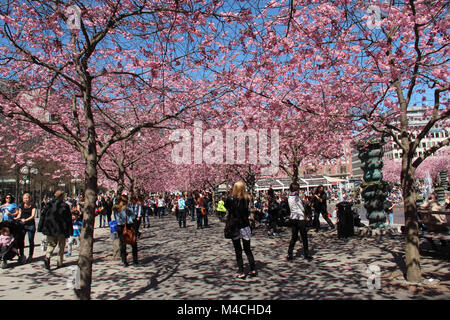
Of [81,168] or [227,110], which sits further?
[81,168]

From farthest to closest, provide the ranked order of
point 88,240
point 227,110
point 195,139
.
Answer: point 195,139 → point 227,110 → point 88,240

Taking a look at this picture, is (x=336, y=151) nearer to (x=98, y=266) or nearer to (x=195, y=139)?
(x=195, y=139)

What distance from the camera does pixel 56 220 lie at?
27.5ft

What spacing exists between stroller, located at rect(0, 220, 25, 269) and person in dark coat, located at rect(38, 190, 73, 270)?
1.10m

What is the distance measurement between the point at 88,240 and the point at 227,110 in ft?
21.3

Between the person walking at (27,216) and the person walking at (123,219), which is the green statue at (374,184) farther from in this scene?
the person walking at (27,216)

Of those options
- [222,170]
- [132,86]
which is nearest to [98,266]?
[132,86]

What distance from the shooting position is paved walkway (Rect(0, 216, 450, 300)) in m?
5.66

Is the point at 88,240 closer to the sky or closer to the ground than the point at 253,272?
closer to the sky

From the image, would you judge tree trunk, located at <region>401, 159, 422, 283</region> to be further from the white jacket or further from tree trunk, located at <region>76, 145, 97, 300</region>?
tree trunk, located at <region>76, 145, 97, 300</region>

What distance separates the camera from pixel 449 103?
322 inches

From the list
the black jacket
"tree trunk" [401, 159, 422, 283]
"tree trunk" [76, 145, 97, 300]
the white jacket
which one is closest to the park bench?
"tree trunk" [401, 159, 422, 283]

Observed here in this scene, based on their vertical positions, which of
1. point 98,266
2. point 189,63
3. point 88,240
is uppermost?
point 189,63

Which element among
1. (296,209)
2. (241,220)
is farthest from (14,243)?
(296,209)
